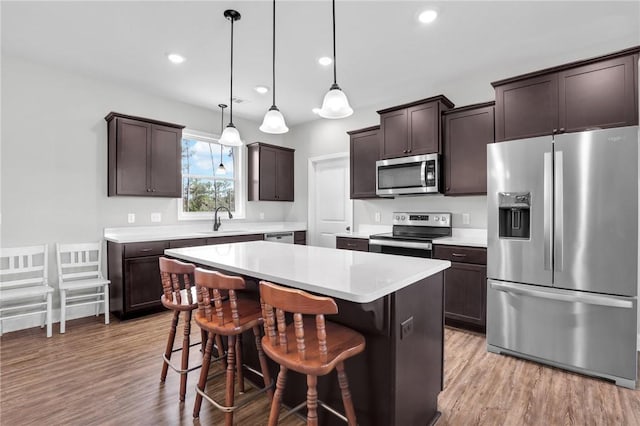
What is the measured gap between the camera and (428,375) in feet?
5.97

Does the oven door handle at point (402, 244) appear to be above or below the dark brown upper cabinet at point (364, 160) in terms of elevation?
below

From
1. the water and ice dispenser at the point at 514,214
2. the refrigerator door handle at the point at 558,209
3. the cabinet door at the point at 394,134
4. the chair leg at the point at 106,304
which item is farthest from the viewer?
the cabinet door at the point at 394,134

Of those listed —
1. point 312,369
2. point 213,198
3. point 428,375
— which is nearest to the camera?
point 312,369

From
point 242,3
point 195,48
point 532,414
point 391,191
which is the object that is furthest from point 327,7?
point 532,414

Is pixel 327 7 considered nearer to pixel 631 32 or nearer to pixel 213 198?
pixel 631 32

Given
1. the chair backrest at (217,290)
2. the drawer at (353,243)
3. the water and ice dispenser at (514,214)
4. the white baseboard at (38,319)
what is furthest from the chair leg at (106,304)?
the water and ice dispenser at (514,214)

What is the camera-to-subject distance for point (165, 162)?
165 inches

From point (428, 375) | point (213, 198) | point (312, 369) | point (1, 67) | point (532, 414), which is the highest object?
point (1, 67)

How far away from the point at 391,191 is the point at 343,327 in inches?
104

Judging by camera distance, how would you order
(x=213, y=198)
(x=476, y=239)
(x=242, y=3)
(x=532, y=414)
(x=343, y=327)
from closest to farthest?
(x=343, y=327) < (x=532, y=414) < (x=242, y=3) < (x=476, y=239) < (x=213, y=198)

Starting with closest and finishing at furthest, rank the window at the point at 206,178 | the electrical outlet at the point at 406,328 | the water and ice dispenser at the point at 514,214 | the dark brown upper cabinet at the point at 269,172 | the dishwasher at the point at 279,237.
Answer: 1. the electrical outlet at the point at 406,328
2. the water and ice dispenser at the point at 514,214
3. the window at the point at 206,178
4. the dishwasher at the point at 279,237
5. the dark brown upper cabinet at the point at 269,172

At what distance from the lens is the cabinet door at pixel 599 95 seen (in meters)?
2.49

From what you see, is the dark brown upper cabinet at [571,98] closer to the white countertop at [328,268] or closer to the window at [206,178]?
the white countertop at [328,268]

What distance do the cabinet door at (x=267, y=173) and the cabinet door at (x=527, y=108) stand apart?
11.3ft
